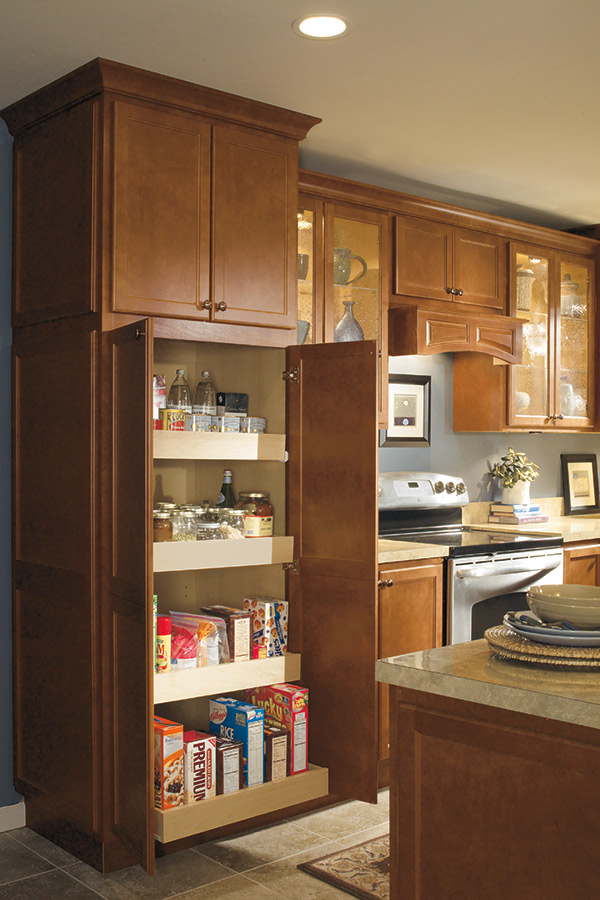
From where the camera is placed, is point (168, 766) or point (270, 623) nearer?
point (168, 766)

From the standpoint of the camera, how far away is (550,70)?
295 cm

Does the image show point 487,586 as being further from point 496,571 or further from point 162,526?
point 162,526

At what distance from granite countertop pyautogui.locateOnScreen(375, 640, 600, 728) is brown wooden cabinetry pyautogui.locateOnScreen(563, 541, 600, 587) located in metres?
2.62

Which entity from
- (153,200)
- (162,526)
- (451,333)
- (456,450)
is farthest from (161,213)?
(456,450)

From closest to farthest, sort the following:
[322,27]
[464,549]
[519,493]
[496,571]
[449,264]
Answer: [322,27] < [464,549] < [496,571] < [449,264] < [519,493]

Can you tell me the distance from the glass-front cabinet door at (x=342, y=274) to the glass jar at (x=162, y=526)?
1020mm

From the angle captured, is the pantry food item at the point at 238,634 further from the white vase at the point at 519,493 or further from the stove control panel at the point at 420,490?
the white vase at the point at 519,493

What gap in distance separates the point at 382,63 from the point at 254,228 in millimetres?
722

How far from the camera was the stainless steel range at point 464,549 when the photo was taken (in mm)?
3902

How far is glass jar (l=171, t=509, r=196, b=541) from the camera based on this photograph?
3.16m

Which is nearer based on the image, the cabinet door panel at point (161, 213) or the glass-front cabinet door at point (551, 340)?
the cabinet door panel at point (161, 213)

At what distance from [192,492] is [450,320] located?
1501 millimetres

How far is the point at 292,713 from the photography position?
132 inches

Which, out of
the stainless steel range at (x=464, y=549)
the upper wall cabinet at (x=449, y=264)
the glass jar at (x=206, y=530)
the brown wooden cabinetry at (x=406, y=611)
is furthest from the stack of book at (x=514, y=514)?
the glass jar at (x=206, y=530)
